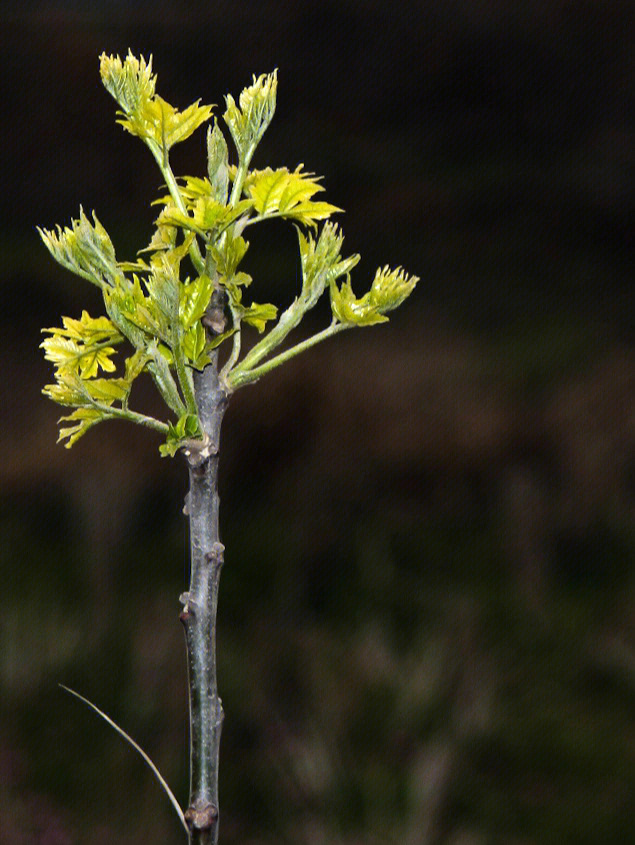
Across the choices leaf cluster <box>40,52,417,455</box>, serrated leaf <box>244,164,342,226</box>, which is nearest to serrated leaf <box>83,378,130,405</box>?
leaf cluster <box>40,52,417,455</box>

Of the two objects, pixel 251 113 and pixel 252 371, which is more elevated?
pixel 251 113

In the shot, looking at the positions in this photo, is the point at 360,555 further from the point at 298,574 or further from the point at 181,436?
the point at 181,436

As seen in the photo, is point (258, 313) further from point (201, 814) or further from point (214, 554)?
point (201, 814)

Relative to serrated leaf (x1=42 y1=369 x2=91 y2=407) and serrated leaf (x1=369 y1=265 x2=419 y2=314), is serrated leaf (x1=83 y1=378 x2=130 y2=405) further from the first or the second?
serrated leaf (x1=369 y1=265 x2=419 y2=314)

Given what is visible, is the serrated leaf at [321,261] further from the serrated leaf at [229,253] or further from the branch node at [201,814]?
the branch node at [201,814]

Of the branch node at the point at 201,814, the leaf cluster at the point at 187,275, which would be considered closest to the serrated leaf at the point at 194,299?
the leaf cluster at the point at 187,275

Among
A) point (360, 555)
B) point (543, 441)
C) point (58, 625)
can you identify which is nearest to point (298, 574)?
Result: point (360, 555)

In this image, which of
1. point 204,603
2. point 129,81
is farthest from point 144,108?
point 204,603

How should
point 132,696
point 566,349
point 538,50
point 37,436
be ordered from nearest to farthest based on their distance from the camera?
point 132,696
point 37,436
point 566,349
point 538,50
